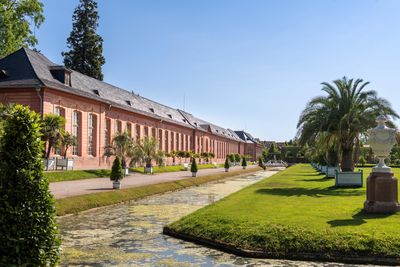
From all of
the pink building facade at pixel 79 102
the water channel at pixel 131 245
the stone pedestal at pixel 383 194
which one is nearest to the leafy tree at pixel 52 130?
the pink building facade at pixel 79 102

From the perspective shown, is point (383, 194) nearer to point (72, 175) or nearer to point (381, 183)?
point (381, 183)

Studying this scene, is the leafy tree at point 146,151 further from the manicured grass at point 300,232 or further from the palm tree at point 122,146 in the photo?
the manicured grass at point 300,232

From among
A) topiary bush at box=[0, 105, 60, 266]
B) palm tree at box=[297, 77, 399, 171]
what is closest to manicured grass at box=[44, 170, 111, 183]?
palm tree at box=[297, 77, 399, 171]

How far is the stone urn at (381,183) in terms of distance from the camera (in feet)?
40.8

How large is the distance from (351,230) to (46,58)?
34.0 metres

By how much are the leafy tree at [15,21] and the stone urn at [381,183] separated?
1327 inches

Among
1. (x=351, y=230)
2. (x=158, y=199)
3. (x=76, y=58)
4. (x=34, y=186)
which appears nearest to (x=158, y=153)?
(x=158, y=199)

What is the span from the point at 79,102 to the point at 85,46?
29.5 m

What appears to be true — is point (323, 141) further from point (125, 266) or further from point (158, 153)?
point (158, 153)

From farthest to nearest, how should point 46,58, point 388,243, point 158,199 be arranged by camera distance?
point 46,58
point 158,199
point 388,243

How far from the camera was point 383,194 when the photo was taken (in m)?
12.6

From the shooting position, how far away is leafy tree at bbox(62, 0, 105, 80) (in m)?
62.7

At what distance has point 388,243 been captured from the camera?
8891 millimetres

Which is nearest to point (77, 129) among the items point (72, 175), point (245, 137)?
point (72, 175)
